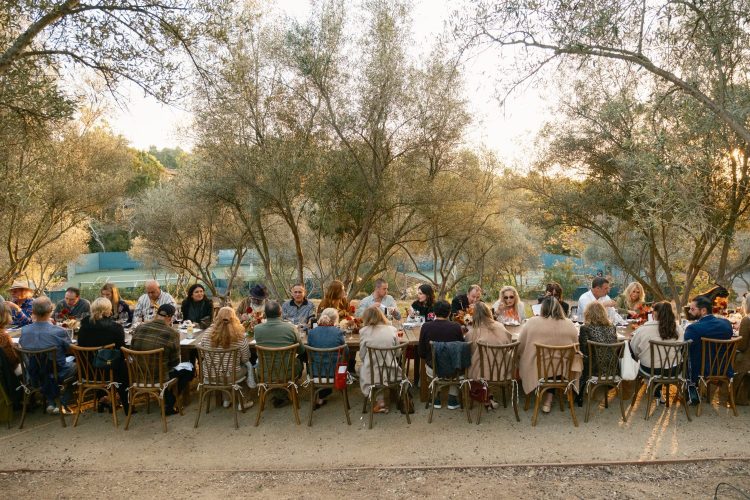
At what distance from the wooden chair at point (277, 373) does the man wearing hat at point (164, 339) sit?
3.34 ft

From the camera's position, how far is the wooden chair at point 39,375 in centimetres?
586

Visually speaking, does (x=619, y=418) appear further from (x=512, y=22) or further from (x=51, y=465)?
(x=51, y=465)

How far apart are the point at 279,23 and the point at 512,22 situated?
24.8 ft

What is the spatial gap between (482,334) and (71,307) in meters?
6.13

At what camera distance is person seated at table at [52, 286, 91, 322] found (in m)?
7.70

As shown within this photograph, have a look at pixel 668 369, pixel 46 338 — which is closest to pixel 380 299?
pixel 668 369

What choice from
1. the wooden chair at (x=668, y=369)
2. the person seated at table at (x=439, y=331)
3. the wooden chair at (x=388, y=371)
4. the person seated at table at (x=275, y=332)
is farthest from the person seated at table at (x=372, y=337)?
the wooden chair at (x=668, y=369)

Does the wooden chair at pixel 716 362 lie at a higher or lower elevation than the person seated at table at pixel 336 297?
lower

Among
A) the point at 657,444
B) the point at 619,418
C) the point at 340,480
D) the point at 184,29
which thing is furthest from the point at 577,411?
the point at 184,29

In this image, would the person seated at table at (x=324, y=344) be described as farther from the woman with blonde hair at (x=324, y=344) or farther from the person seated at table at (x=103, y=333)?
the person seated at table at (x=103, y=333)

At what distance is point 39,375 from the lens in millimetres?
5918

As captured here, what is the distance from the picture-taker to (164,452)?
532 cm

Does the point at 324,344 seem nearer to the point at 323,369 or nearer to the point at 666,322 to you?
the point at 323,369

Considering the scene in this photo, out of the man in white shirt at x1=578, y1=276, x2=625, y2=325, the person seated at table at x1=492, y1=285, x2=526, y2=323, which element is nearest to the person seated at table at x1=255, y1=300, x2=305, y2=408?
the person seated at table at x1=492, y1=285, x2=526, y2=323
